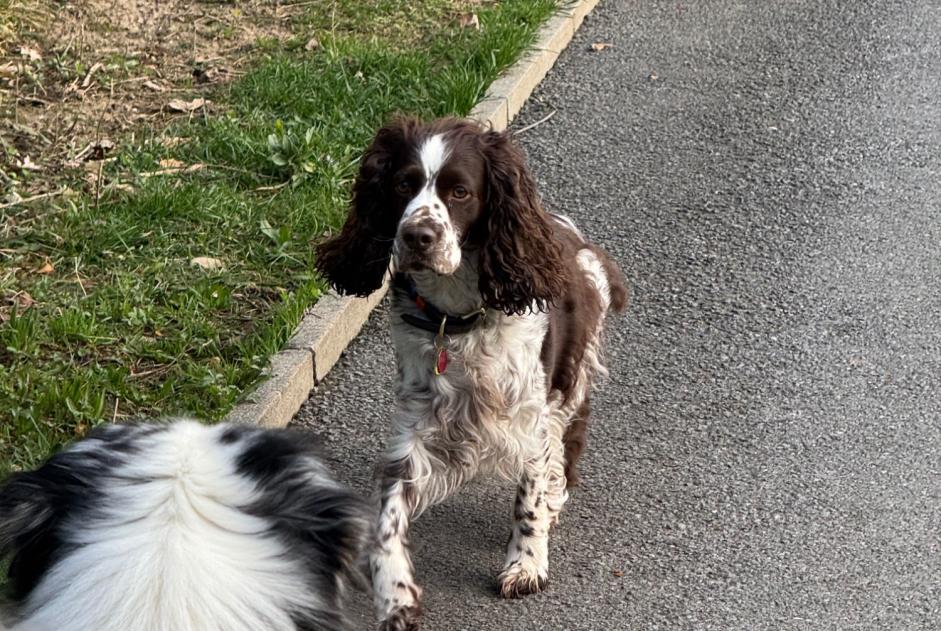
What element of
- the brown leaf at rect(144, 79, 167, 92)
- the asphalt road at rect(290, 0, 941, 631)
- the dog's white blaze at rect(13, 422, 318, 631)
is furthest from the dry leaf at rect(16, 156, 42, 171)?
the dog's white blaze at rect(13, 422, 318, 631)

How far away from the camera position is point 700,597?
434 cm

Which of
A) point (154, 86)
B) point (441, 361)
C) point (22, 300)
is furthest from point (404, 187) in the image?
point (154, 86)

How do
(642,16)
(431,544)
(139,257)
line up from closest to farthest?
(431,544), (139,257), (642,16)

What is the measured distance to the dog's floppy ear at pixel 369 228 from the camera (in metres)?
4.25

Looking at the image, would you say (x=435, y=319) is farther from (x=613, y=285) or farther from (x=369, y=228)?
(x=613, y=285)

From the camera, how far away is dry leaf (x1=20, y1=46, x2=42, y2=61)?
304 inches

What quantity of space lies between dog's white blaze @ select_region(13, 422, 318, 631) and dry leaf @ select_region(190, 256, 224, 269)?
329 centimetres

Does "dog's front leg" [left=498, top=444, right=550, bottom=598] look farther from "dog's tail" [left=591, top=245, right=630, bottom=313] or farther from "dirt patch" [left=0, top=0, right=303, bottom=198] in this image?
"dirt patch" [left=0, top=0, right=303, bottom=198]

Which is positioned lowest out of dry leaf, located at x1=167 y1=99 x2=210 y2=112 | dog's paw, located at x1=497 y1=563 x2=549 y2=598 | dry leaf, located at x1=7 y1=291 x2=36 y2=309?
dry leaf, located at x1=167 y1=99 x2=210 y2=112

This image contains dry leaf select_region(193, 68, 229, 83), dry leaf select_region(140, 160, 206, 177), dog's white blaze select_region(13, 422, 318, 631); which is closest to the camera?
dog's white blaze select_region(13, 422, 318, 631)

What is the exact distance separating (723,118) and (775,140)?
1.32 ft

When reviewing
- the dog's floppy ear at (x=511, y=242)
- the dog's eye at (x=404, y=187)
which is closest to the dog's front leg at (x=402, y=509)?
the dog's floppy ear at (x=511, y=242)

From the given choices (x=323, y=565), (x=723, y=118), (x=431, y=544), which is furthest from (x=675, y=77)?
(x=323, y=565)

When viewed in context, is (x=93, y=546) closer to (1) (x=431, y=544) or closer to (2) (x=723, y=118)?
(1) (x=431, y=544)
